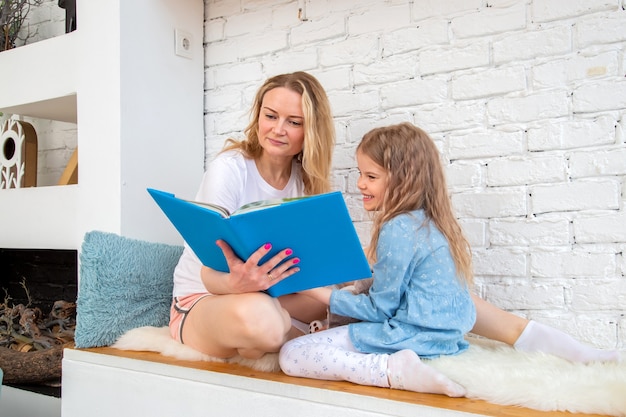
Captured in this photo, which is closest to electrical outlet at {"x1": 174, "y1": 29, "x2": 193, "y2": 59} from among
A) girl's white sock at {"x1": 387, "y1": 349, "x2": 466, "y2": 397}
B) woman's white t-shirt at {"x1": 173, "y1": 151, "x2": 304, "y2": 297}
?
woman's white t-shirt at {"x1": 173, "y1": 151, "x2": 304, "y2": 297}

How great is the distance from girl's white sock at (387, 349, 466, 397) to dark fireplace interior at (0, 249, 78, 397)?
165cm

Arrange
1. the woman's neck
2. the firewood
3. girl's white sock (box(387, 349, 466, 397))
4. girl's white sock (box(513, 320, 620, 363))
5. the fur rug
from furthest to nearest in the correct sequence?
the firewood
the woman's neck
girl's white sock (box(513, 320, 620, 363))
girl's white sock (box(387, 349, 466, 397))
the fur rug

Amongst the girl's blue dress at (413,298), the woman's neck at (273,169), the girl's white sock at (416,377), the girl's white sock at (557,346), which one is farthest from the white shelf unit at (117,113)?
the girl's white sock at (557,346)

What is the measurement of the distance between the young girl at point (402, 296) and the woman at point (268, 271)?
138 mm

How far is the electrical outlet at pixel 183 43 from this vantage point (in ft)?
7.80

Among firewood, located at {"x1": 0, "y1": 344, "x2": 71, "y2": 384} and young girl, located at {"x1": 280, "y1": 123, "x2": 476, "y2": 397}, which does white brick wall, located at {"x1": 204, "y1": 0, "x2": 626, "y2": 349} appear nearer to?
young girl, located at {"x1": 280, "y1": 123, "x2": 476, "y2": 397}

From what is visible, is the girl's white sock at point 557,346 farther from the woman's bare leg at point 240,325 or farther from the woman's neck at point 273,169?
the woman's neck at point 273,169

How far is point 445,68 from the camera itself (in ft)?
6.49

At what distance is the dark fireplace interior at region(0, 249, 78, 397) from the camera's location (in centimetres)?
261

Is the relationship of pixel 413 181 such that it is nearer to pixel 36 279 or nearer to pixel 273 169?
pixel 273 169

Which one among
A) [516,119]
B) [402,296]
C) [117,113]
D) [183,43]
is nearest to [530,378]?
[402,296]

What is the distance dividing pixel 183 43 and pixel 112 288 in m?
1.02

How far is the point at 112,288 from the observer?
194 cm

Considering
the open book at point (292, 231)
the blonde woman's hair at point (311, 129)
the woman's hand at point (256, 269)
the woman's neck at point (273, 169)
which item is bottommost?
the woman's hand at point (256, 269)
